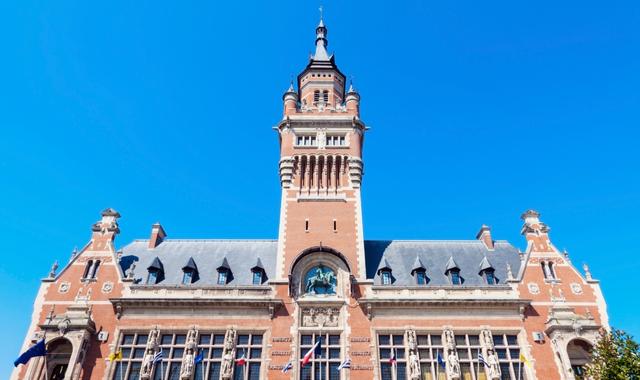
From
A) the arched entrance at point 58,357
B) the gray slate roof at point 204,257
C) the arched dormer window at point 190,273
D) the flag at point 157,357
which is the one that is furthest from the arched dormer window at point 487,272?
the arched entrance at point 58,357

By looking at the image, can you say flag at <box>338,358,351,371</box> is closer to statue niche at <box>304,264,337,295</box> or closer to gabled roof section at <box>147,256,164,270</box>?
statue niche at <box>304,264,337,295</box>

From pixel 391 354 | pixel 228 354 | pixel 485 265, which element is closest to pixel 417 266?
pixel 485 265

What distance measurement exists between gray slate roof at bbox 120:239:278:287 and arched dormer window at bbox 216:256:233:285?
12 centimetres

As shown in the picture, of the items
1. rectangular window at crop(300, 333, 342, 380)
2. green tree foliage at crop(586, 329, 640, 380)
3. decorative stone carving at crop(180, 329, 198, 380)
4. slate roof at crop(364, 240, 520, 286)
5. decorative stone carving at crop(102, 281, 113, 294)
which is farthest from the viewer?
slate roof at crop(364, 240, 520, 286)

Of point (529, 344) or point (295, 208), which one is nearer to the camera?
point (529, 344)

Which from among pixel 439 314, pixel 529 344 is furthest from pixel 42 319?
pixel 529 344

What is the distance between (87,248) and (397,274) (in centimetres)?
2546

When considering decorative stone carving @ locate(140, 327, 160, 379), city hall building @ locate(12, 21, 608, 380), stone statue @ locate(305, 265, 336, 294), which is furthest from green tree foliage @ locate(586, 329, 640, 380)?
decorative stone carving @ locate(140, 327, 160, 379)

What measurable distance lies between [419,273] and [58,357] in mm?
27511

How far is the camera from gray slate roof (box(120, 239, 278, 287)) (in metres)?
38.6

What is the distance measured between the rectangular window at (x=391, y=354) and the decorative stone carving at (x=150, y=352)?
15919 millimetres

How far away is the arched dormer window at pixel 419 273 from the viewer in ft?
124

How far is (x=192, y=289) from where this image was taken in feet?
118

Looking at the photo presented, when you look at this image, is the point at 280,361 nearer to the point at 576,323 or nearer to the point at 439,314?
the point at 439,314
